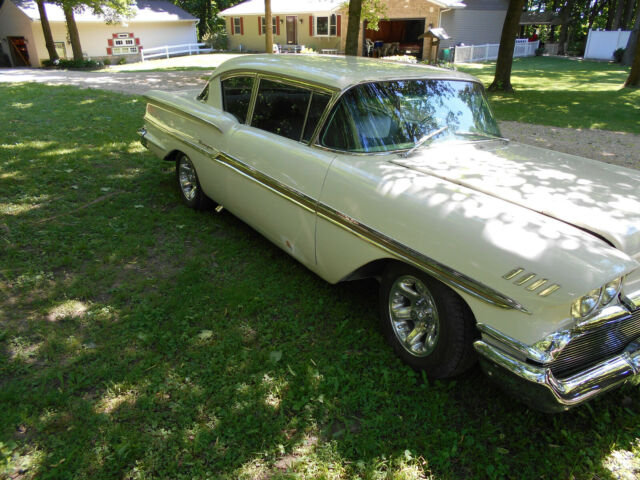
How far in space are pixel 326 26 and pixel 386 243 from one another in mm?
30256

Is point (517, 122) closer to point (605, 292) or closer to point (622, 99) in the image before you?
point (622, 99)

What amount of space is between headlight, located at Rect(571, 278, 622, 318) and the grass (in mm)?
789

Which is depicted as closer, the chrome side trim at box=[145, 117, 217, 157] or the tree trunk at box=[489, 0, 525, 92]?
the chrome side trim at box=[145, 117, 217, 157]

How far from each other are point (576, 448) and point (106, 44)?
1340 inches

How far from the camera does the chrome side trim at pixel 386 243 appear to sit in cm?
222

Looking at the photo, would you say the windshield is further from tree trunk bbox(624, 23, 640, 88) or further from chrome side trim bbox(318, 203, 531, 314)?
tree trunk bbox(624, 23, 640, 88)

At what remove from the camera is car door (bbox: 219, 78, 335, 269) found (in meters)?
3.28

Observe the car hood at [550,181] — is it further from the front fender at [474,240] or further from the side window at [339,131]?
the side window at [339,131]

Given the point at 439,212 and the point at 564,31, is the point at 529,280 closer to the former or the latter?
the point at 439,212

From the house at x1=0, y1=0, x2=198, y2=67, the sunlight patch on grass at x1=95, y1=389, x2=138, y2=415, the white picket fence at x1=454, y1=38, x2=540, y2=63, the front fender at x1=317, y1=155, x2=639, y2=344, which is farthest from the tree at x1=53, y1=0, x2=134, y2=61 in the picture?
the sunlight patch on grass at x1=95, y1=389, x2=138, y2=415

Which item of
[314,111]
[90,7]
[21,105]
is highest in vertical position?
[90,7]

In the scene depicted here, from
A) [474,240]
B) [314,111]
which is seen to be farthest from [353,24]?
[474,240]

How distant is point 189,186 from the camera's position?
5.18 m

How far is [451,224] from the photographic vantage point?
2418 millimetres
